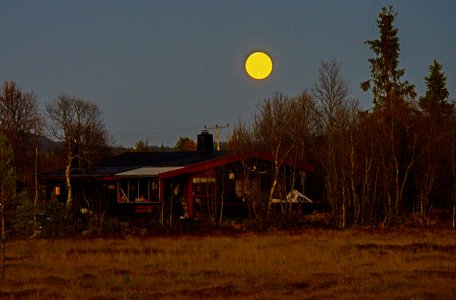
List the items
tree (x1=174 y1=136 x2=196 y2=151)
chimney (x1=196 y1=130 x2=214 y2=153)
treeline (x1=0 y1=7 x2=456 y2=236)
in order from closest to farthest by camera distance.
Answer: treeline (x1=0 y1=7 x2=456 y2=236), chimney (x1=196 y1=130 x2=214 y2=153), tree (x1=174 y1=136 x2=196 y2=151)

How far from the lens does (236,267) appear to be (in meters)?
17.7

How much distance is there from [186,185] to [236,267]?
59.4ft

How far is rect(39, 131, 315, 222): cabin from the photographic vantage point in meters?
32.2

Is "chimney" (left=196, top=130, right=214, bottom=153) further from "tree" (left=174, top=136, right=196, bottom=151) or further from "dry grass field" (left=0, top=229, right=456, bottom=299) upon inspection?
"tree" (left=174, top=136, right=196, bottom=151)

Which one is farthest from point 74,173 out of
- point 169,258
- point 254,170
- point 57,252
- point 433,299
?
point 433,299

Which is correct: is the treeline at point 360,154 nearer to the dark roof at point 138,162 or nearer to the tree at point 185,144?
the dark roof at point 138,162

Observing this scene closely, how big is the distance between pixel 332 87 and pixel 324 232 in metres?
9.47

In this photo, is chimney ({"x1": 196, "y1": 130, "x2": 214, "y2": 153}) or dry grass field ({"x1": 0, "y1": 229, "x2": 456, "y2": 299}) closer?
dry grass field ({"x1": 0, "y1": 229, "x2": 456, "y2": 299})

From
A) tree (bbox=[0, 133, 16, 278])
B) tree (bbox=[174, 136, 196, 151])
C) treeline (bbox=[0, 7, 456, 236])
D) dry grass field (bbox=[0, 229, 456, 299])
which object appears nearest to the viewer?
dry grass field (bbox=[0, 229, 456, 299])

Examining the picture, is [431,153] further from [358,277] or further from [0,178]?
[0,178]

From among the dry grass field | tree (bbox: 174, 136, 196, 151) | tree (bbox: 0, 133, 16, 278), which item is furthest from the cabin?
tree (bbox: 174, 136, 196, 151)

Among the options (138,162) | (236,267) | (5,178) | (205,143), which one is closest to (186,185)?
(138,162)

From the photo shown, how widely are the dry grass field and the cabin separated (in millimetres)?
6860

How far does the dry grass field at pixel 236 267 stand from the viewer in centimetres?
1408
